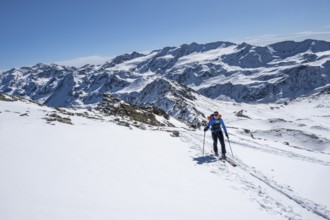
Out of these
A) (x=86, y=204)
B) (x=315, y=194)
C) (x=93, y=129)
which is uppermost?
(x=93, y=129)

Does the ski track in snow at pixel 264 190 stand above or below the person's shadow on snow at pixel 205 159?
below

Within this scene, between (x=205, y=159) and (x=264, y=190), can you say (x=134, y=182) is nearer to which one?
(x=264, y=190)

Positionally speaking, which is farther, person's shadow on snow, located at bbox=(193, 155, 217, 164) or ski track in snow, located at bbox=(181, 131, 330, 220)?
person's shadow on snow, located at bbox=(193, 155, 217, 164)

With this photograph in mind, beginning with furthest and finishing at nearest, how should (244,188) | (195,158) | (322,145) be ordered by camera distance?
(322,145) → (195,158) → (244,188)

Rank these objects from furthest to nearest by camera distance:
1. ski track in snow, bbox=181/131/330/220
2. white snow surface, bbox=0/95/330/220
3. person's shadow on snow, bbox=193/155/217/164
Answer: person's shadow on snow, bbox=193/155/217/164 < ski track in snow, bbox=181/131/330/220 < white snow surface, bbox=0/95/330/220

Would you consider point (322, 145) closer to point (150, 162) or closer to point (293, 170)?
point (293, 170)

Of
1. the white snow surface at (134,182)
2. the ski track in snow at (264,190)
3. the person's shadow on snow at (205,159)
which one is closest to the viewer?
the white snow surface at (134,182)

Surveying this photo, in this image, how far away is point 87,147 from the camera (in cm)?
1639

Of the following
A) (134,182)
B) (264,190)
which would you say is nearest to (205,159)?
(264,190)

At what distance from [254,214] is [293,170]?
9.61 m

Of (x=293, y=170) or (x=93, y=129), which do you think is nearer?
(x=293, y=170)

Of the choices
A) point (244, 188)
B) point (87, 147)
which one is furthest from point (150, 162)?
point (244, 188)

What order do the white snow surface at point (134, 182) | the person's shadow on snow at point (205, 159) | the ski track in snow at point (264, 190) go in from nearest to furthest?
the white snow surface at point (134, 182) → the ski track in snow at point (264, 190) → the person's shadow on snow at point (205, 159)

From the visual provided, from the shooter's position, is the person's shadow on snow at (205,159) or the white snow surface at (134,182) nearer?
the white snow surface at (134,182)
